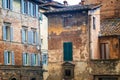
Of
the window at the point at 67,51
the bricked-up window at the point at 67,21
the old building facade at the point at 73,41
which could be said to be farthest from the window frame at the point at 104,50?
the bricked-up window at the point at 67,21

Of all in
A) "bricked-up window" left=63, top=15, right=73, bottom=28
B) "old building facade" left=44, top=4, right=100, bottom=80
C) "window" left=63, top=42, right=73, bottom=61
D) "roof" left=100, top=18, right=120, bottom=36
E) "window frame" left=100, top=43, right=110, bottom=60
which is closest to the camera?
"old building facade" left=44, top=4, right=100, bottom=80

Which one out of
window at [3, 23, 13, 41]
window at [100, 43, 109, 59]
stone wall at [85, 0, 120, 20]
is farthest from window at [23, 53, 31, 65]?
stone wall at [85, 0, 120, 20]

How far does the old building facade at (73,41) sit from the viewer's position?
35.7 meters

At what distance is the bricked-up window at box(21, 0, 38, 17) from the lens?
41344 millimetres

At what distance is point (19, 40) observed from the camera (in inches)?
1580

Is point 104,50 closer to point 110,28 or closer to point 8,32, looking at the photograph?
point 110,28

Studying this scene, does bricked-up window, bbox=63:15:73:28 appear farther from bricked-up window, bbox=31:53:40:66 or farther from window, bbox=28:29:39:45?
bricked-up window, bbox=31:53:40:66

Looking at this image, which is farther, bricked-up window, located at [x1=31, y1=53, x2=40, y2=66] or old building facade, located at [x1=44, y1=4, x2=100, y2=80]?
bricked-up window, located at [x1=31, y1=53, x2=40, y2=66]

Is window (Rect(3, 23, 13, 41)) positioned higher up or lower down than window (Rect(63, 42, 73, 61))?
higher up

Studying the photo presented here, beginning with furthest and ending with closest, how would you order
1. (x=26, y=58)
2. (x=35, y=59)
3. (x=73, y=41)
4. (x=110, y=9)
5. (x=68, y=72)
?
(x=110, y=9), (x=35, y=59), (x=26, y=58), (x=73, y=41), (x=68, y=72)

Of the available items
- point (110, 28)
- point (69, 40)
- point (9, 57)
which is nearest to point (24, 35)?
point (9, 57)

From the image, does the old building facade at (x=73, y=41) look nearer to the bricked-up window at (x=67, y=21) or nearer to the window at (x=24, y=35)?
the bricked-up window at (x=67, y=21)

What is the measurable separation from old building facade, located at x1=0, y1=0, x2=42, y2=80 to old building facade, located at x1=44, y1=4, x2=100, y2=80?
4010 millimetres

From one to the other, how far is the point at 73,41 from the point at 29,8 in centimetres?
893
